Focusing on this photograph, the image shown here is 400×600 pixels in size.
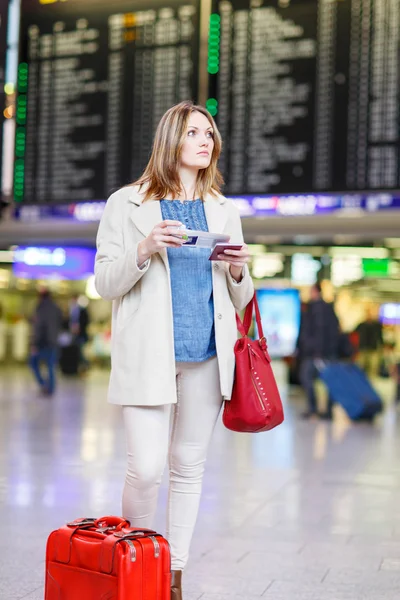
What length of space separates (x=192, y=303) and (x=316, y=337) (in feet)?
26.7

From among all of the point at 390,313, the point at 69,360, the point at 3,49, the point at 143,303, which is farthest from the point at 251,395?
the point at 69,360

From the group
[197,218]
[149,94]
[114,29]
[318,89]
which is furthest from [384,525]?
[114,29]

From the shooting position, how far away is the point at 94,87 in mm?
7918

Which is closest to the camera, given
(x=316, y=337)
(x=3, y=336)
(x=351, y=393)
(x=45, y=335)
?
(x=351, y=393)

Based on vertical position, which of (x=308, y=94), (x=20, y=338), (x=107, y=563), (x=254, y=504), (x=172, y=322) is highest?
(x=308, y=94)

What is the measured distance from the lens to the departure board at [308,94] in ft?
22.9

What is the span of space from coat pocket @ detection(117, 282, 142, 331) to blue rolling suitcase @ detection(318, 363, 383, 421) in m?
7.61

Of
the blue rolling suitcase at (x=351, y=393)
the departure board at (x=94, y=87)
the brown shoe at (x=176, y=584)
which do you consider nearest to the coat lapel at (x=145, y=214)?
the brown shoe at (x=176, y=584)

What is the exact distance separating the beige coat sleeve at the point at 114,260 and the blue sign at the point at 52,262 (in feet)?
29.4

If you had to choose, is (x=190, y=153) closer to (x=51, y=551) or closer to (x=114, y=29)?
(x=51, y=551)

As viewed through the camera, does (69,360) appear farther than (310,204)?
Yes

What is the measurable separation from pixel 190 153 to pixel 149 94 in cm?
475

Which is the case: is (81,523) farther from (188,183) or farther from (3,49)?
(3,49)

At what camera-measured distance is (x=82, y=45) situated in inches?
311
